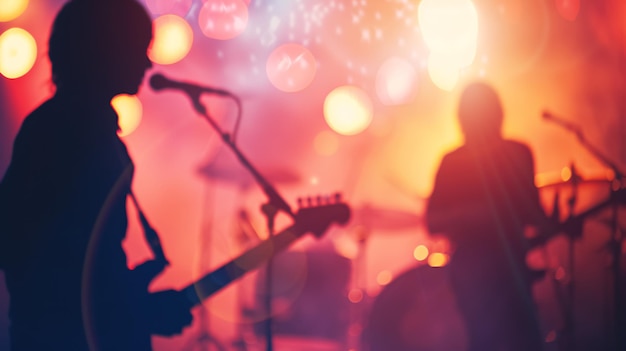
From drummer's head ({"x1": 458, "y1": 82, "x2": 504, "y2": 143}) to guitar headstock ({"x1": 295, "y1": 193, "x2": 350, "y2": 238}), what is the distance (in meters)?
0.89

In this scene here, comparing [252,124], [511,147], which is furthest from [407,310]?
[252,124]

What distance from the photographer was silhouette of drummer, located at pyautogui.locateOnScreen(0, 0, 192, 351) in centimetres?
139

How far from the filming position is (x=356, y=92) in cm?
332

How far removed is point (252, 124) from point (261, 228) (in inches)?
21.5

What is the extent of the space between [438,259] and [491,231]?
31 cm

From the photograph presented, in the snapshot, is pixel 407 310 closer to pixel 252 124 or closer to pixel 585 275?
pixel 585 275

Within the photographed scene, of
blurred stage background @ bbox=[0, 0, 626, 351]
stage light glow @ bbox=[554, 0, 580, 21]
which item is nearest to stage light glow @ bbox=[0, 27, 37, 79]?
blurred stage background @ bbox=[0, 0, 626, 351]

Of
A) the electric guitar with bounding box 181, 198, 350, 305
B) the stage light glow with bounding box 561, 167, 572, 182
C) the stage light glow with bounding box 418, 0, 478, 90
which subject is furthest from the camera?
the stage light glow with bounding box 418, 0, 478, 90

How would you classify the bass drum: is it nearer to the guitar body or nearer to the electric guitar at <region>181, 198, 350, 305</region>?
the electric guitar at <region>181, 198, 350, 305</region>

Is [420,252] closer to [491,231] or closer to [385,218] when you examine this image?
[385,218]

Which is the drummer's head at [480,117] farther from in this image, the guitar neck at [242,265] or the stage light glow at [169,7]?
the stage light glow at [169,7]

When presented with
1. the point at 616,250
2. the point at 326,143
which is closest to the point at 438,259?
the point at 616,250

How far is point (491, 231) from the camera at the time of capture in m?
2.48

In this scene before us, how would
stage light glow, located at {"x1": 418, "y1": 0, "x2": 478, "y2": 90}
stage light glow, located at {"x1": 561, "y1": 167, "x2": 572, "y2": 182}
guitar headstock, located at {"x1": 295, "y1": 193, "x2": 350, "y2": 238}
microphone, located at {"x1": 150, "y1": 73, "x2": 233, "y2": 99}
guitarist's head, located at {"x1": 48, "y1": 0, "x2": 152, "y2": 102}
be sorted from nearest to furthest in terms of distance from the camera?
1. guitarist's head, located at {"x1": 48, "y1": 0, "x2": 152, "y2": 102}
2. microphone, located at {"x1": 150, "y1": 73, "x2": 233, "y2": 99}
3. guitar headstock, located at {"x1": 295, "y1": 193, "x2": 350, "y2": 238}
4. stage light glow, located at {"x1": 561, "y1": 167, "x2": 572, "y2": 182}
5. stage light glow, located at {"x1": 418, "y1": 0, "x2": 478, "y2": 90}
